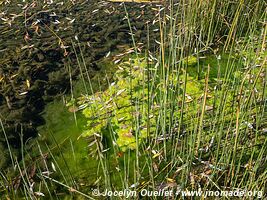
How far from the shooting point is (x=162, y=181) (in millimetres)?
1986

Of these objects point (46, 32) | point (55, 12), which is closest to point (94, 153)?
point (46, 32)

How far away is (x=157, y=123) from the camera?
2.13 meters

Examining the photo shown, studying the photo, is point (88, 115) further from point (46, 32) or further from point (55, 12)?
point (55, 12)

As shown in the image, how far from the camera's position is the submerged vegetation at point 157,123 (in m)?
1.73

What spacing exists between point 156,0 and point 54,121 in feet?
7.58

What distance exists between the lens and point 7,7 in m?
4.14

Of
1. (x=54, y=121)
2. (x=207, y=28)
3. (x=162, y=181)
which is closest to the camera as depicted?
(x=162, y=181)

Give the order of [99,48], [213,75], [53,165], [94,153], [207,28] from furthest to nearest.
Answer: [99,48], [207,28], [213,75], [94,153], [53,165]

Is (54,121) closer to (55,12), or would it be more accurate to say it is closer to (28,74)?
(28,74)

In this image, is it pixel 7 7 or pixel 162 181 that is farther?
pixel 7 7

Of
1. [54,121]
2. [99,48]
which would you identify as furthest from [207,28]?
[54,121]

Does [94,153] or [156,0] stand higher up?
[156,0]

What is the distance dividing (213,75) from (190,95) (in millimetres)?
386

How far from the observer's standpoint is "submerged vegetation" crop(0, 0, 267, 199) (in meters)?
1.73
